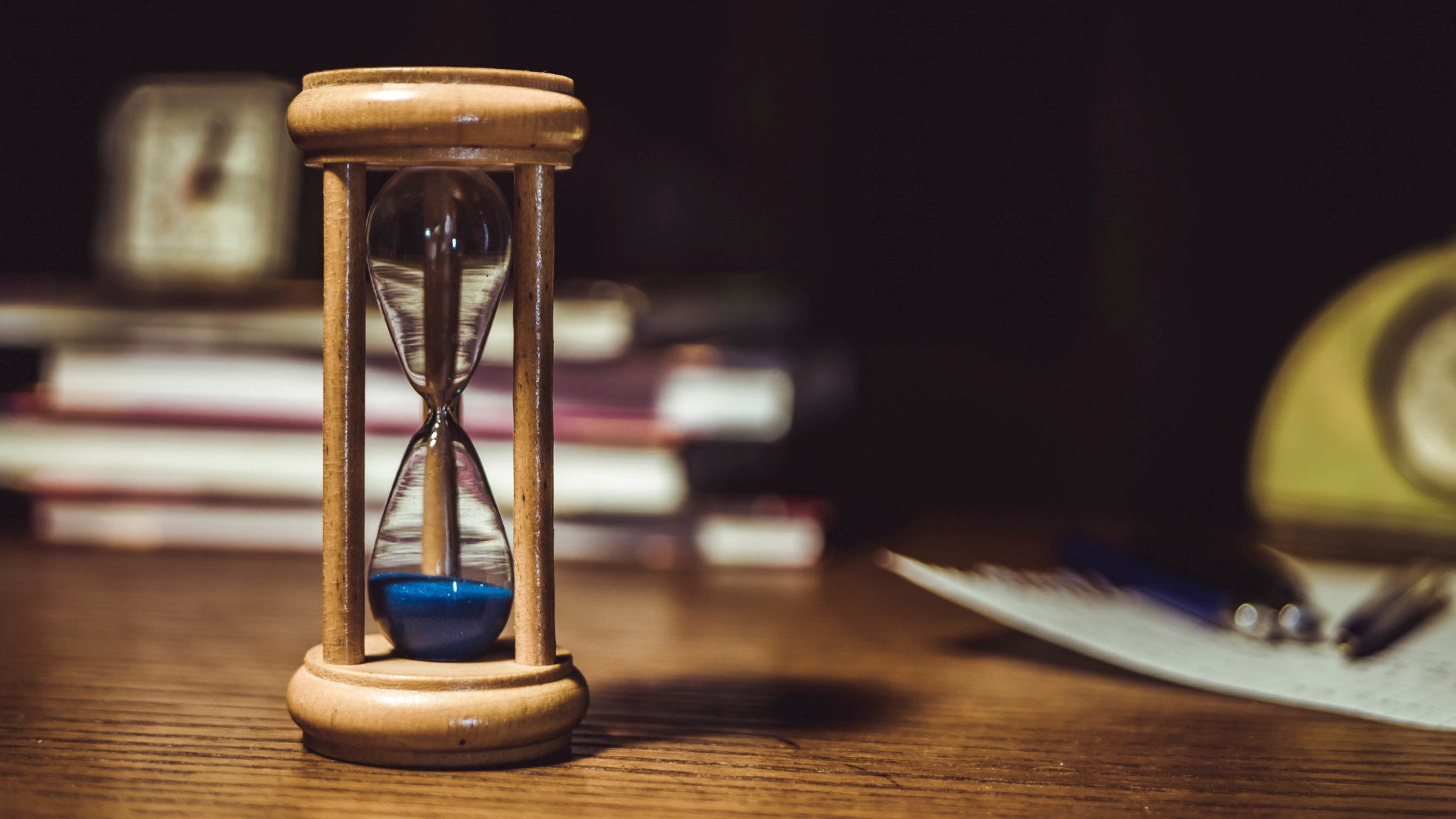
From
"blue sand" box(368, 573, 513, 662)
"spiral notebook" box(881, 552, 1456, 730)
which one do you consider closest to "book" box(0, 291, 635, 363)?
"spiral notebook" box(881, 552, 1456, 730)

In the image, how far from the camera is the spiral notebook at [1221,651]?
2.19ft

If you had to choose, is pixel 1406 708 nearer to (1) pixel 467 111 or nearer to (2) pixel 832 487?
(1) pixel 467 111

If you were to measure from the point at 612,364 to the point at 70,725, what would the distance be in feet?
1.75

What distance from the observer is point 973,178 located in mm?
1699

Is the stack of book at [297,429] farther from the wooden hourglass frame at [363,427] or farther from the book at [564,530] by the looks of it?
the wooden hourglass frame at [363,427]

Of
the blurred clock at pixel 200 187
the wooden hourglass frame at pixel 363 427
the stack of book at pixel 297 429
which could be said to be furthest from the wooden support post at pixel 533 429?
the blurred clock at pixel 200 187

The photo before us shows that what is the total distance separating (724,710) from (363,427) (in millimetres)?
222

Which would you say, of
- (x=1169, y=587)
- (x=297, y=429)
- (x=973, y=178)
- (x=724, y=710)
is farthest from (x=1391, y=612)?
(x=973, y=178)

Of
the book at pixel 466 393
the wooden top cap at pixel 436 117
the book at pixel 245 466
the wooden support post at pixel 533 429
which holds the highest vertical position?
the wooden top cap at pixel 436 117

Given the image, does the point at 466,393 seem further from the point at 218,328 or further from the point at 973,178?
the point at 973,178

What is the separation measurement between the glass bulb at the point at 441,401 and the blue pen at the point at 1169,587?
48 cm

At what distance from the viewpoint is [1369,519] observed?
1.23 metres

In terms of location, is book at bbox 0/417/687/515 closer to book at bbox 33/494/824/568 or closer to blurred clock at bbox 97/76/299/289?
book at bbox 33/494/824/568

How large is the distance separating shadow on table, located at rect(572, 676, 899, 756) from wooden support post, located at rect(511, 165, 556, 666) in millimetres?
60
